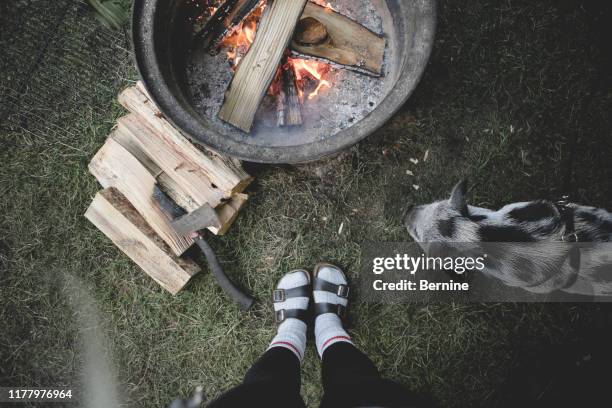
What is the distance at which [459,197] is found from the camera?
2.19 meters

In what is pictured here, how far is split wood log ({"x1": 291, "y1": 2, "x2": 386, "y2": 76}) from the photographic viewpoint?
2.26m

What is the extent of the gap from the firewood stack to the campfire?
399 mm

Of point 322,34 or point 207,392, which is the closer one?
point 322,34

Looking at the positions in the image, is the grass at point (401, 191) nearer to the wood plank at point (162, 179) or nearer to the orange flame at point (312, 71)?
the wood plank at point (162, 179)

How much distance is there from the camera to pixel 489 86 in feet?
9.21

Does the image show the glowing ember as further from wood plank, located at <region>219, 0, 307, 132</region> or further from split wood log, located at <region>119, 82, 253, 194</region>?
split wood log, located at <region>119, 82, 253, 194</region>

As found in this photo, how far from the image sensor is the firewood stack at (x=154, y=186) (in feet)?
8.07

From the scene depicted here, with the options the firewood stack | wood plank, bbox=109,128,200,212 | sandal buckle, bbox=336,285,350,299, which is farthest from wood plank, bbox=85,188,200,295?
sandal buckle, bbox=336,285,350,299

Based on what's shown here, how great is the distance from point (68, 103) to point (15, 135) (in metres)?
0.45

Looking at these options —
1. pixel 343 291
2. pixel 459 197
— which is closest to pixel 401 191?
pixel 459 197

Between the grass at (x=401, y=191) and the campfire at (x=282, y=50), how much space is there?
59 cm

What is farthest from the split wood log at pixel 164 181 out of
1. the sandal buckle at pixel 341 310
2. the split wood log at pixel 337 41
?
the split wood log at pixel 337 41

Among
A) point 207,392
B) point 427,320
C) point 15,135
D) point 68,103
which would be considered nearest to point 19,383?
point 207,392

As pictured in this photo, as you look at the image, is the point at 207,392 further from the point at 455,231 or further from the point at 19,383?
the point at 455,231
